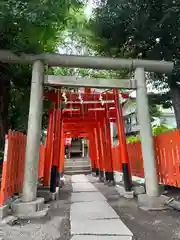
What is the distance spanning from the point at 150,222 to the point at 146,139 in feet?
7.29

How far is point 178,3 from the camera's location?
630 centimetres

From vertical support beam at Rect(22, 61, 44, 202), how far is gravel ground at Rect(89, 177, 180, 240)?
2047 millimetres

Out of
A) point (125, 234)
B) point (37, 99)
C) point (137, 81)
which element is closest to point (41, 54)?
point (37, 99)

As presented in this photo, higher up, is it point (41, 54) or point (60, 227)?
point (41, 54)

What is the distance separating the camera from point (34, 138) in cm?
528

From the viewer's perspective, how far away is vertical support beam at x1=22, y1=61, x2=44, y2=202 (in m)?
5.06

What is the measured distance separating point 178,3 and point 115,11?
177cm

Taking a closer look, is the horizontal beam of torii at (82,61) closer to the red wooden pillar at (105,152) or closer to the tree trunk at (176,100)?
the tree trunk at (176,100)

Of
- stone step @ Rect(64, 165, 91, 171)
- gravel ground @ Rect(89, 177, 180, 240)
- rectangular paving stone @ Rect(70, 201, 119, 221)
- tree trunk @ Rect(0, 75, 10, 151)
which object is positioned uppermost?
tree trunk @ Rect(0, 75, 10, 151)

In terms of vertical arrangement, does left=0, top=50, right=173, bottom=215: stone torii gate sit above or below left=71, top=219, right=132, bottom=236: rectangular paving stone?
above

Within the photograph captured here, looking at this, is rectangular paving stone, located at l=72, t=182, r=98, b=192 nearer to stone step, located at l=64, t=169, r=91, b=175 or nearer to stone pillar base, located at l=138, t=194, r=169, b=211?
stone pillar base, located at l=138, t=194, r=169, b=211

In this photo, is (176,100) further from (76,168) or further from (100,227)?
(76,168)

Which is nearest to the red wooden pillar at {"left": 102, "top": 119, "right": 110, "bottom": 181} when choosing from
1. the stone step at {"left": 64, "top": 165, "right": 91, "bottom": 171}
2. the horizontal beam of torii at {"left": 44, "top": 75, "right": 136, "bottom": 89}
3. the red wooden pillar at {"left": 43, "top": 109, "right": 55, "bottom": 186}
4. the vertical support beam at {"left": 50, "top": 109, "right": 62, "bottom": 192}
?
the vertical support beam at {"left": 50, "top": 109, "right": 62, "bottom": 192}

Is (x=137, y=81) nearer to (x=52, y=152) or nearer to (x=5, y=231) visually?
(x=52, y=152)
